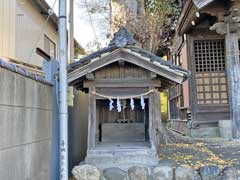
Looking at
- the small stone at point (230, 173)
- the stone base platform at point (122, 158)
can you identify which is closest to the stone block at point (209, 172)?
the small stone at point (230, 173)

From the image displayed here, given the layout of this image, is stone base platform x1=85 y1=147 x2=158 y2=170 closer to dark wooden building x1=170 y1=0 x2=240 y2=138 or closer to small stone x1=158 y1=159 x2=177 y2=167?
small stone x1=158 y1=159 x2=177 y2=167

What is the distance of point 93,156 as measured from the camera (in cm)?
521

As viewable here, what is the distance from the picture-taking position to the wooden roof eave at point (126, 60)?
513cm

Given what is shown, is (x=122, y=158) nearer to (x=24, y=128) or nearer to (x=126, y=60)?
(x=126, y=60)

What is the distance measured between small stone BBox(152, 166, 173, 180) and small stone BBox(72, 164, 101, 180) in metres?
0.93

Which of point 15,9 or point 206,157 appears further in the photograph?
point 15,9

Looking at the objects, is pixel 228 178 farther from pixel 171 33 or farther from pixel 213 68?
pixel 171 33

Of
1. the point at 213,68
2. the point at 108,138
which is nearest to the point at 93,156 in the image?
the point at 108,138

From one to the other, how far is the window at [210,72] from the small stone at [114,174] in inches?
256

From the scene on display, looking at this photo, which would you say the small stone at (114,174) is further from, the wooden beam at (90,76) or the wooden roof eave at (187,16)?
the wooden roof eave at (187,16)

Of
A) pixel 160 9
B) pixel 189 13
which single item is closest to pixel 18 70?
pixel 189 13

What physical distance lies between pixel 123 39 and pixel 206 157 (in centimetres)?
317

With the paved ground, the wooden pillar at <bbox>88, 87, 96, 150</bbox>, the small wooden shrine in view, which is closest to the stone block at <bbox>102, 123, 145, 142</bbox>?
the small wooden shrine

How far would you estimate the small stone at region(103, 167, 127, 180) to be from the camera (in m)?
4.85
